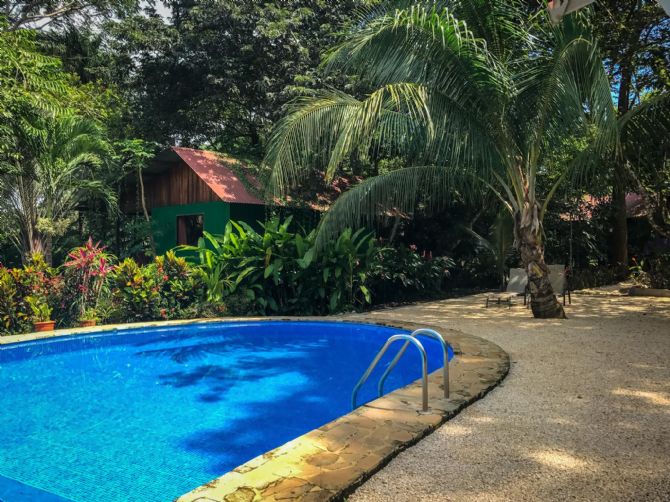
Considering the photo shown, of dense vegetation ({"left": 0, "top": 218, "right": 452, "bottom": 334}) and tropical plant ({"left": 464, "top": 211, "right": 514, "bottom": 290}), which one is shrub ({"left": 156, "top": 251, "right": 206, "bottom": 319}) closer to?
dense vegetation ({"left": 0, "top": 218, "right": 452, "bottom": 334})

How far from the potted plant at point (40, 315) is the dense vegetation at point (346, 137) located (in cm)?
9

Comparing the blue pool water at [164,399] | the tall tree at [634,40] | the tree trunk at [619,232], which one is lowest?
the blue pool water at [164,399]

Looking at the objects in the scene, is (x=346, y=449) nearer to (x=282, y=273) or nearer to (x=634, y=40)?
(x=282, y=273)

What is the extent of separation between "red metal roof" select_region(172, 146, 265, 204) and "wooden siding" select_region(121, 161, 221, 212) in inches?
12.4

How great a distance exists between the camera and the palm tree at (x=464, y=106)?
7.39 metres

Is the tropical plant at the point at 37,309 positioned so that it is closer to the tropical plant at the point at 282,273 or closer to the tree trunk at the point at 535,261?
the tropical plant at the point at 282,273

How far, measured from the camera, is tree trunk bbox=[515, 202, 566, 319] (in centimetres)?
875

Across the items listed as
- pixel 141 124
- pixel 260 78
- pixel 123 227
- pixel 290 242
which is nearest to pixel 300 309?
pixel 290 242

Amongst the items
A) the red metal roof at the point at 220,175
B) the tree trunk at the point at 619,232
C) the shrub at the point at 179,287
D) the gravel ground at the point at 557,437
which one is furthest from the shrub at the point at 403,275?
the tree trunk at the point at 619,232

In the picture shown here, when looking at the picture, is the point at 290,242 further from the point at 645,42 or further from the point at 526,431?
the point at 645,42

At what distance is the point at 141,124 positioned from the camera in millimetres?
19469

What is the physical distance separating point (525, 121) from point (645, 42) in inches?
253

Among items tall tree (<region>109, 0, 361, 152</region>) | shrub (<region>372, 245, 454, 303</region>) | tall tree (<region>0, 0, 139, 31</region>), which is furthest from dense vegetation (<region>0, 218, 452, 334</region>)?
tall tree (<region>0, 0, 139, 31</region>)

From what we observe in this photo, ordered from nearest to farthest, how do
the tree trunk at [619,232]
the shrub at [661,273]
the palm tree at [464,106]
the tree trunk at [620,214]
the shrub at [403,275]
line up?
the palm tree at [464,106] < the shrub at [403,275] < the shrub at [661,273] < the tree trunk at [620,214] < the tree trunk at [619,232]
